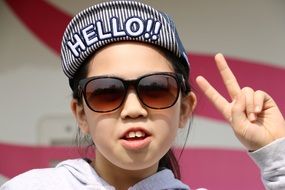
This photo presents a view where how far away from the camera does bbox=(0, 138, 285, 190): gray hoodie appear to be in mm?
1237

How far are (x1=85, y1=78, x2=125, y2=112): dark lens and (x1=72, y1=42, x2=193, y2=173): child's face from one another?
0.01 meters

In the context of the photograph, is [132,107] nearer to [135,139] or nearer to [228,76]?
[135,139]

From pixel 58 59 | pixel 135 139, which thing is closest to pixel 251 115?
pixel 135 139

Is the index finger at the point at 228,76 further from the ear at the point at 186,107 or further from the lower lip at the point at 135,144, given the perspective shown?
the lower lip at the point at 135,144

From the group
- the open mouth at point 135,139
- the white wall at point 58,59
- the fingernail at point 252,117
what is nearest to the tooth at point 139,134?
the open mouth at point 135,139

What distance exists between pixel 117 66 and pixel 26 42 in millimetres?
1408

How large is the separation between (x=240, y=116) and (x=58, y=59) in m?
1.38

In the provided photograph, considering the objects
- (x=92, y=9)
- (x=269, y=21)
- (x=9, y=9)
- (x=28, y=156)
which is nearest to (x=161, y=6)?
(x=269, y=21)

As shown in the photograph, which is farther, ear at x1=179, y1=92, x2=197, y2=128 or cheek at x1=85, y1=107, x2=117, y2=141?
ear at x1=179, y1=92, x2=197, y2=128

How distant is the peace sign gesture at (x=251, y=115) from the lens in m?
1.25

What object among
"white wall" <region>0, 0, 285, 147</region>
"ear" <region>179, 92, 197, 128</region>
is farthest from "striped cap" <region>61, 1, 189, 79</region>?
"white wall" <region>0, 0, 285, 147</region>

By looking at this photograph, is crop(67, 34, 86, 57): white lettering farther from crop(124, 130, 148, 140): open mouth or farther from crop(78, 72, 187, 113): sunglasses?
crop(124, 130, 148, 140): open mouth

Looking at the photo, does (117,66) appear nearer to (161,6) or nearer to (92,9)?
(92,9)

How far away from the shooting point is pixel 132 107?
114cm
